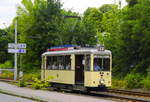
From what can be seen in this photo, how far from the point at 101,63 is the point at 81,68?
5.10 feet

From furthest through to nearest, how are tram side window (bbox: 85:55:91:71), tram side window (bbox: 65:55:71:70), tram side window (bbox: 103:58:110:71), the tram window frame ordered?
1. the tram window frame
2. tram side window (bbox: 65:55:71:70)
3. tram side window (bbox: 103:58:110:71)
4. tram side window (bbox: 85:55:91:71)

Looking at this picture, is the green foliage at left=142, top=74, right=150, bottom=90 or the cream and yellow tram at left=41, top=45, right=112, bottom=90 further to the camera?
the green foliage at left=142, top=74, right=150, bottom=90

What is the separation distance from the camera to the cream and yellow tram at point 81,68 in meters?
22.4

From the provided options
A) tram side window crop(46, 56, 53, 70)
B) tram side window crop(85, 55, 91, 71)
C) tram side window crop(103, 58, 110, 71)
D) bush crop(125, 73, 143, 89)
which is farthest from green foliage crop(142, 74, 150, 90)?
tram side window crop(46, 56, 53, 70)

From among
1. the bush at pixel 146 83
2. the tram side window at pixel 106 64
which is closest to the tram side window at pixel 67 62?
the tram side window at pixel 106 64

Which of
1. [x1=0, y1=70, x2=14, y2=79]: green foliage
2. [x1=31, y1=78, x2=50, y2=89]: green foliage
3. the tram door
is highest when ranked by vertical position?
the tram door

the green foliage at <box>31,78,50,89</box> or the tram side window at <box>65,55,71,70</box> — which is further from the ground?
the tram side window at <box>65,55,71,70</box>

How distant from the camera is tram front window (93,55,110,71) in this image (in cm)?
2255

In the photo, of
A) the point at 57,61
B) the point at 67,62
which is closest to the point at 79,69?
the point at 67,62

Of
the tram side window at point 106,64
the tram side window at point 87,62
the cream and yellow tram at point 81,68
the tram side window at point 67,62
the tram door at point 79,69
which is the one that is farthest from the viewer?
the tram side window at point 67,62

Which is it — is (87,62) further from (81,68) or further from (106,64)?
(106,64)

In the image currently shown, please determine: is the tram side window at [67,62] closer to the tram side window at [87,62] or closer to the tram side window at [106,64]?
the tram side window at [87,62]

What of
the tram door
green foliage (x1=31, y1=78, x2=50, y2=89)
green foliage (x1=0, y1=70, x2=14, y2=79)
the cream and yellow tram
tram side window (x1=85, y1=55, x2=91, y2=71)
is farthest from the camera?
green foliage (x1=0, y1=70, x2=14, y2=79)

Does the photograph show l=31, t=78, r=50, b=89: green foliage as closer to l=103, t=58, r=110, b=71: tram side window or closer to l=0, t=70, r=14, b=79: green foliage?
l=103, t=58, r=110, b=71: tram side window
